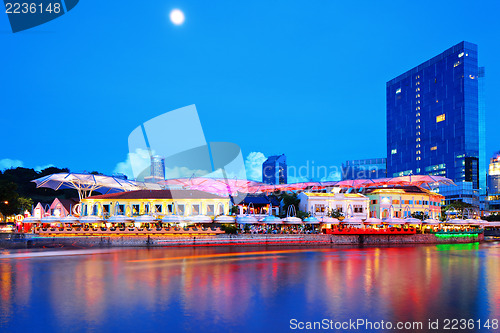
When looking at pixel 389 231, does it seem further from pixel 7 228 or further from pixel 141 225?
pixel 7 228

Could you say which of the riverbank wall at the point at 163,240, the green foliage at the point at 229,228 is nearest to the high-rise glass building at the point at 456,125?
the riverbank wall at the point at 163,240

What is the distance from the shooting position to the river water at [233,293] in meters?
19.5

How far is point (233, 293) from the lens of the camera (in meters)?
25.5

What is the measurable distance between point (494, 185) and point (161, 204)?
147822mm

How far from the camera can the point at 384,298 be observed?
80.2 feet

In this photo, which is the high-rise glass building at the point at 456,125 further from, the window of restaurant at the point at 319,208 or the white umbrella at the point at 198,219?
the white umbrella at the point at 198,219

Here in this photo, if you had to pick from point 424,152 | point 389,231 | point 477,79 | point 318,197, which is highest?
point 477,79

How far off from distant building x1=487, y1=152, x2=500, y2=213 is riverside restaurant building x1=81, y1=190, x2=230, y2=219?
123122mm

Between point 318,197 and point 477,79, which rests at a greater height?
point 477,79

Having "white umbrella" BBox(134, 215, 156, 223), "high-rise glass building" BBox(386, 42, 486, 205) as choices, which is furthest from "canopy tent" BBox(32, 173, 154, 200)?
"high-rise glass building" BBox(386, 42, 486, 205)

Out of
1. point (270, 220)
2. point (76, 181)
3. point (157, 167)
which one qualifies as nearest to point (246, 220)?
point (270, 220)

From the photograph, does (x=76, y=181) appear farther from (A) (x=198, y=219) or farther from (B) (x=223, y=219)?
(B) (x=223, y=219)

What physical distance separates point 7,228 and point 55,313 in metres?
47.1

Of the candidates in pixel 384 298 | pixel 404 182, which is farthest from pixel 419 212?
pixel 384 298
